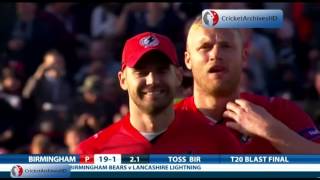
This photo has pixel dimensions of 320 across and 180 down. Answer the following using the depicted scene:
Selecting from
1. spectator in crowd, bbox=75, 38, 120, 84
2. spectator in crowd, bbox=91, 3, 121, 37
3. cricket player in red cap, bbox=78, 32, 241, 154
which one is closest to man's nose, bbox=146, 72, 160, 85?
cricket player in red cap, bbox=78, 32, 241, 154

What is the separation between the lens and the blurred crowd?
5812 mm

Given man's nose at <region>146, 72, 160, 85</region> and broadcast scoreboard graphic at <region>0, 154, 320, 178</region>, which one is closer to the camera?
broadcast scoreboard graphic at <region>0, 154, 320, 178</region>

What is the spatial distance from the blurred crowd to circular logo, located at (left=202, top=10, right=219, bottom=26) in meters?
2.02

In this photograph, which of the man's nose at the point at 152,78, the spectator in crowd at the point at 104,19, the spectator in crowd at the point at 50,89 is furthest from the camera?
the spectator in crowd at the point at 104,19

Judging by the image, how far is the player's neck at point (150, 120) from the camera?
10.9 ft

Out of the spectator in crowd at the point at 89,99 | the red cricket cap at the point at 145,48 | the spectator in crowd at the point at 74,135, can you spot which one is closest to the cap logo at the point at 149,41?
the red cricket cap at the point at 145,48

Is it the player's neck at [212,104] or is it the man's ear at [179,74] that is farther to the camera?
the player's neck at [212,104]

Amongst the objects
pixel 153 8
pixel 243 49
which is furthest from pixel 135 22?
pixel 243 49

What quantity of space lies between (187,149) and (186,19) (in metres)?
2.74

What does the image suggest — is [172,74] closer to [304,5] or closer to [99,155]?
[99,155]

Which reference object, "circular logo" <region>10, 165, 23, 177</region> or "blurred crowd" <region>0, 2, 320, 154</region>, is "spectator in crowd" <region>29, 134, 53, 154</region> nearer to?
"blurred crowd" <region>0, 2, 320, 154</region>

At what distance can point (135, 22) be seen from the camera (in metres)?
6.40

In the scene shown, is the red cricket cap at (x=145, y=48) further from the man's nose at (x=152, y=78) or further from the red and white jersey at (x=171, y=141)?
the red and white jersey at (x=171, y=141)

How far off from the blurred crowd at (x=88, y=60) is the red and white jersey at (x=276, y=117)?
1.78 m
